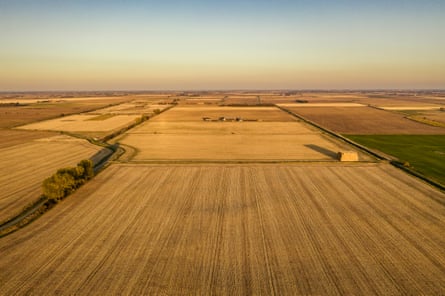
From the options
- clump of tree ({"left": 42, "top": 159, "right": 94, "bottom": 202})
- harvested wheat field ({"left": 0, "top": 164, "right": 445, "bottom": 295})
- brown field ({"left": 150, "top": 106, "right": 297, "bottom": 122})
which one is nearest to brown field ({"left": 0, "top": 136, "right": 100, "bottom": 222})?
clump of tree ({"left": 42, "top": 159, "right": 94, "bottom": 202})

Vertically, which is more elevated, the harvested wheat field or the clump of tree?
the clump of tree

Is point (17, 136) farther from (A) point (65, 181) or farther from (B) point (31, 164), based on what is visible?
(A) point (65, 181)

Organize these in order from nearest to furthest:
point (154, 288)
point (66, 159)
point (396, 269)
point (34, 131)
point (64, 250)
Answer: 1. point (154, 288)
2. point (396, 269)
3. point (64, 250)
4. point (66, 159)
5. point (34, 131)

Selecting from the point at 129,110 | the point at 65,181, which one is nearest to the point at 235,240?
the point at 65,181

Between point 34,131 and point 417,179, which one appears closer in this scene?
point 417,179

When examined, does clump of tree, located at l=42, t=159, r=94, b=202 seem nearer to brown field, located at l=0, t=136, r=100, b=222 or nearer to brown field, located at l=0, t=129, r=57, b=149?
brown field, located at l=0, t=136, r=100, b=222

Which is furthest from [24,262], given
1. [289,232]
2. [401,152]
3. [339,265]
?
[401,152]

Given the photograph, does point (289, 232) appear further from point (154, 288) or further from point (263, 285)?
point (154, 288)
